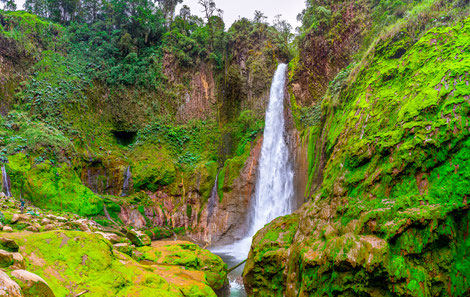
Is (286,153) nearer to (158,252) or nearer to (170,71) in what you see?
(158,252)

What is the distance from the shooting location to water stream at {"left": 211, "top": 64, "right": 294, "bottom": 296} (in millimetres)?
13991

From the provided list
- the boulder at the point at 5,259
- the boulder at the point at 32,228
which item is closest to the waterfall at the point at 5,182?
the boulder at the point at 32,228

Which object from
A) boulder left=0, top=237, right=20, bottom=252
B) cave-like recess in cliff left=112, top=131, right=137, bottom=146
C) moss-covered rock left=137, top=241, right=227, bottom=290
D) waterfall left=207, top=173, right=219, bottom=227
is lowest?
waterfall left=207, top=173, right=219, bottom=227

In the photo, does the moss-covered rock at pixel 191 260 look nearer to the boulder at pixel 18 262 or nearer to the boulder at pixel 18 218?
the boulder at pixel 18 218

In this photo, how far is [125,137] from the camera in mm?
20344

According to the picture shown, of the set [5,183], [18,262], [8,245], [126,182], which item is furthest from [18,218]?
[126,182]

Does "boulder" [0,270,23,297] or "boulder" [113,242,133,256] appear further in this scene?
"boulder" [113,242,133,256]

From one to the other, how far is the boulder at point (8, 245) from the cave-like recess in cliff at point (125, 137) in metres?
17.4

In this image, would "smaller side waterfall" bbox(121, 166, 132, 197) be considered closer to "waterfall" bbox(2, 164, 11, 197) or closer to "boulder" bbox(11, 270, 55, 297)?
"waterfall" bbox(2, 164, 11, 197)

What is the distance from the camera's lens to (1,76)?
1603 cm

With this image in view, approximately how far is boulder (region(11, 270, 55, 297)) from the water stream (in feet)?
32.9

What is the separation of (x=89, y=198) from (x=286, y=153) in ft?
37.0

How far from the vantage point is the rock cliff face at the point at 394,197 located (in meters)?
3.73

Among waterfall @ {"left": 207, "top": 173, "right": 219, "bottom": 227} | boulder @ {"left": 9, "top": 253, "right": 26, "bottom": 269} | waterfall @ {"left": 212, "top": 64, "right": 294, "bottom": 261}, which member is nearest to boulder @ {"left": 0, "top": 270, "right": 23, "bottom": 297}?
boulder @ {"left": 9, "top": 253, "right": 26, "bottom": 269}
